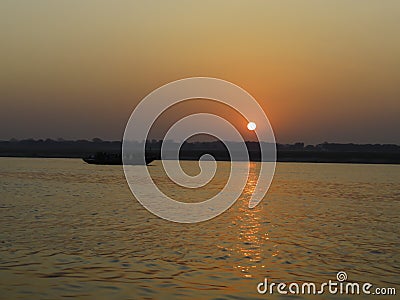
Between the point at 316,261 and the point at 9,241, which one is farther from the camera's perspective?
the point at 9,241

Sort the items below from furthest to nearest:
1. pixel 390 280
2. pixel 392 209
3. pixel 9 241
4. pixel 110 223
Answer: pixel 392 209
pixel 110 223
pixel 9 241
pixel 390 280

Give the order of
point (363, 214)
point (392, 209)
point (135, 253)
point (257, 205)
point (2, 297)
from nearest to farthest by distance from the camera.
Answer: point (2, 297), point (135, 253), point (363, 214), point (392, 209), point (257, 205)

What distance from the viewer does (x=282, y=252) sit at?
82.5 feet

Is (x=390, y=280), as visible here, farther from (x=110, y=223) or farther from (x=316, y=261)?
(x=110, y=223)

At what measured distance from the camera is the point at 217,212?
4253 centimetres

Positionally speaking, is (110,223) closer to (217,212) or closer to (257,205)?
(217,212)

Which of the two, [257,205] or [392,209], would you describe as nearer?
[392,209]

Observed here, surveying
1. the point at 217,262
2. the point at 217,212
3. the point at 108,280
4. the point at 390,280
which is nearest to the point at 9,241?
the point at 108,280

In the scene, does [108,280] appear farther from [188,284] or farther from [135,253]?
[135,253]

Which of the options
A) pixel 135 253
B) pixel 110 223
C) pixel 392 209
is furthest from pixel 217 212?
pixel 135 253

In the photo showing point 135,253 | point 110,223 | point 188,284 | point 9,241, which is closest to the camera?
point 188,284

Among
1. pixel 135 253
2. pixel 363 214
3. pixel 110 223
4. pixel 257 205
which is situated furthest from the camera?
pixel 257 205

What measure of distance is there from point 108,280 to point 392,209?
32.7 metres

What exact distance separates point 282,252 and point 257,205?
24.2 metres
